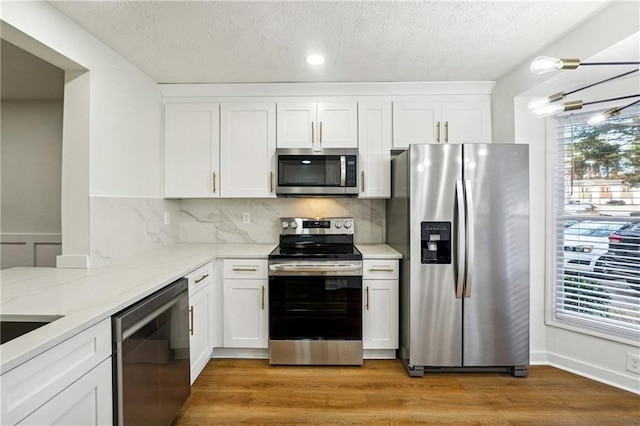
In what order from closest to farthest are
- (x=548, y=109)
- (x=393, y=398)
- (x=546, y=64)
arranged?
(x=546, y=64) → (x=548, y=109) → (x=393, y=398)

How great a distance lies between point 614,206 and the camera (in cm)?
230

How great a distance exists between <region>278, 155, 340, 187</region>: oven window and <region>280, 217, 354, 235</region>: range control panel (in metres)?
0.40

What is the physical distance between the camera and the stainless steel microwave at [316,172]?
274cm

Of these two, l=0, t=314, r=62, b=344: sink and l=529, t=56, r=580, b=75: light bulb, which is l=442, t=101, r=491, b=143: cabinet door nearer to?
l=529, t=56, r=580, b=75: light bulb

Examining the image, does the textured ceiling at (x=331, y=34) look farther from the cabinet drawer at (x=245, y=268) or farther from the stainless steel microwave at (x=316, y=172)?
the cabinet drawer at (x=245, y=268)

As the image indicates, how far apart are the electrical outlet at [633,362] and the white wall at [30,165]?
459 cm

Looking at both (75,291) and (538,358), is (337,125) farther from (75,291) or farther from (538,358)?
(538,358)

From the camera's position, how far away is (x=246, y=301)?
8.37 ft

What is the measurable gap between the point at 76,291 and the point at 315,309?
154 centimetres

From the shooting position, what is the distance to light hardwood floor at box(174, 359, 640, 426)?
190 cm

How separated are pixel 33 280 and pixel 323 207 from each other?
216 centimetres

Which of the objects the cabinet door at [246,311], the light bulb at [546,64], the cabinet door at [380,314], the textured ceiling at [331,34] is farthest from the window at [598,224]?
the cabinet door at [246,311]

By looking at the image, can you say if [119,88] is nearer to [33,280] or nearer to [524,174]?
[33,280]

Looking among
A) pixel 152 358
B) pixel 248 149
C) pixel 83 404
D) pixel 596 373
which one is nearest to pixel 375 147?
pixel 248 149
